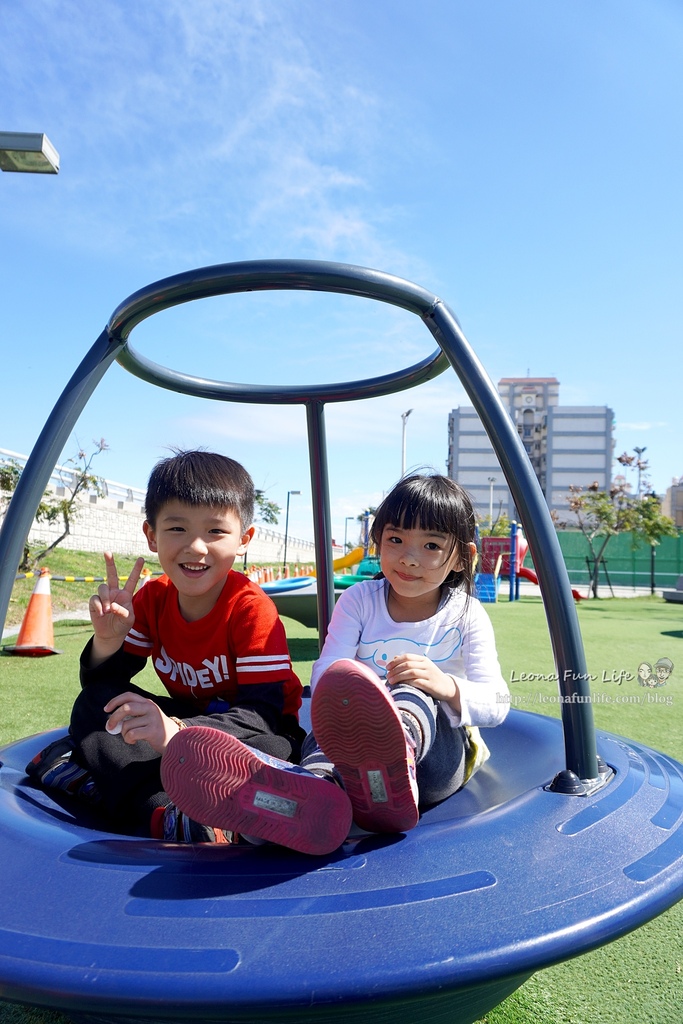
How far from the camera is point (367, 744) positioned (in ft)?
2.88

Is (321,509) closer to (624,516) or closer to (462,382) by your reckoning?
(462,382)

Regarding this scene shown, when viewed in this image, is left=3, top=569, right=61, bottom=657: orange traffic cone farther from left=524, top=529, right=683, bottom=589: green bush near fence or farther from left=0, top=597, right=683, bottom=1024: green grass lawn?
left=524, top=529, right=683, bottom=589: green bush near fence

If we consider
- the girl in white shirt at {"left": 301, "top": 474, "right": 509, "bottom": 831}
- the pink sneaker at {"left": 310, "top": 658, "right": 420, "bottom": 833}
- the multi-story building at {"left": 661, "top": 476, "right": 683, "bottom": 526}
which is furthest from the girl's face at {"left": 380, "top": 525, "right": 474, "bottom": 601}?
the multi-story building at {"left": 661, "top": 476, "right": 683, "bottom": 526}

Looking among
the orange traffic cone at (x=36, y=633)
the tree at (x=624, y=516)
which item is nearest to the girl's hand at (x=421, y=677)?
the orange traffic cone at (x=36, y=633)

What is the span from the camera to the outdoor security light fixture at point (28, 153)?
3067mm

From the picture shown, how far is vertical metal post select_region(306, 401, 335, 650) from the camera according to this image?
6.62ft

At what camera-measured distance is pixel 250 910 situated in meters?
0.70

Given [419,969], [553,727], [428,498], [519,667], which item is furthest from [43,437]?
[519,667]

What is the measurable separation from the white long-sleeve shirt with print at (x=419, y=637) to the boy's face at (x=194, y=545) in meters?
0.27

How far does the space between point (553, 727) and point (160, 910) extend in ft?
3.77

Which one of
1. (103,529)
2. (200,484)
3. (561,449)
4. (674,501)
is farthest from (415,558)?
(561,449)

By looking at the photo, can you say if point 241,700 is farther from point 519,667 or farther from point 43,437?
point 519,667

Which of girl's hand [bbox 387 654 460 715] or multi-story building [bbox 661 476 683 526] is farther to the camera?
multi-story building [bbox 661 476 683 526]

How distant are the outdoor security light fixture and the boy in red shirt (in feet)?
8.08
